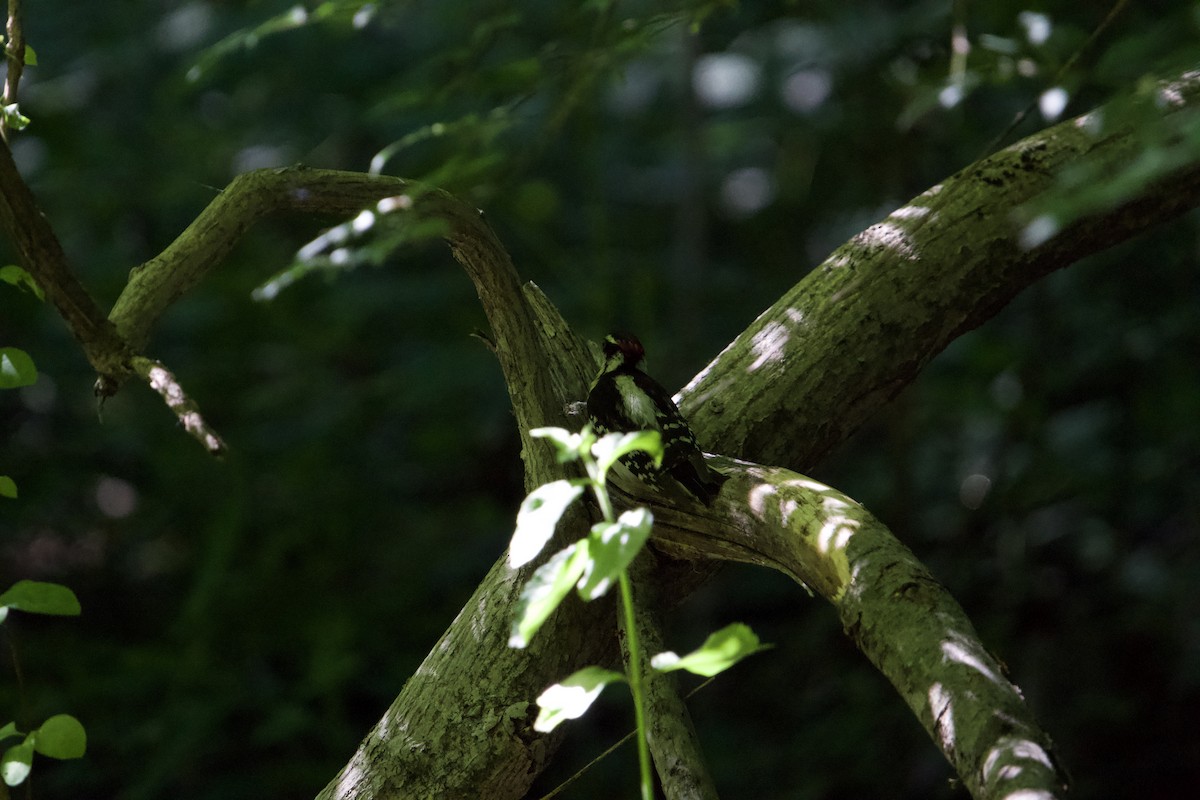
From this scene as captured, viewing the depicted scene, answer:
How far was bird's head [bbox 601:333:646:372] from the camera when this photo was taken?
7.16 ft

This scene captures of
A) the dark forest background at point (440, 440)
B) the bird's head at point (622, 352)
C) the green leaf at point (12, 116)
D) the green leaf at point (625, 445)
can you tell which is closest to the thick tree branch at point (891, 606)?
the bird's head at point (622, 352)

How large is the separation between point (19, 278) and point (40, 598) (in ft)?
1.59

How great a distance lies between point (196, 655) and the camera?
12.1 ft

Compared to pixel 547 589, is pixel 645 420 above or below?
below

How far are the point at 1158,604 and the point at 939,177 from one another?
6.69 ft

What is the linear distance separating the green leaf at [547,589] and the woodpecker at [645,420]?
75 cm

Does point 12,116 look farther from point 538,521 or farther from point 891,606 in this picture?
point 891,606

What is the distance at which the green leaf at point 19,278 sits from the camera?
144cm

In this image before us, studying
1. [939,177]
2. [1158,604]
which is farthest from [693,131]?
[1158,604]

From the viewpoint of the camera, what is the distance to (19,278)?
1.47 metres

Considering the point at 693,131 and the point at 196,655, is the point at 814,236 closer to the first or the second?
the point at 693,131

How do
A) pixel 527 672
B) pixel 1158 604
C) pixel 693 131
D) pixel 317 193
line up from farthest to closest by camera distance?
pixel 693 131, pixel 1158 604, pixel 527 672, pixel 317 193

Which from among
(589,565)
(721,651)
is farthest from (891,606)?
(589,565)

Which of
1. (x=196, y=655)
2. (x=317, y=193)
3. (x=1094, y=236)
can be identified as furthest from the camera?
(x=196, y=655)
